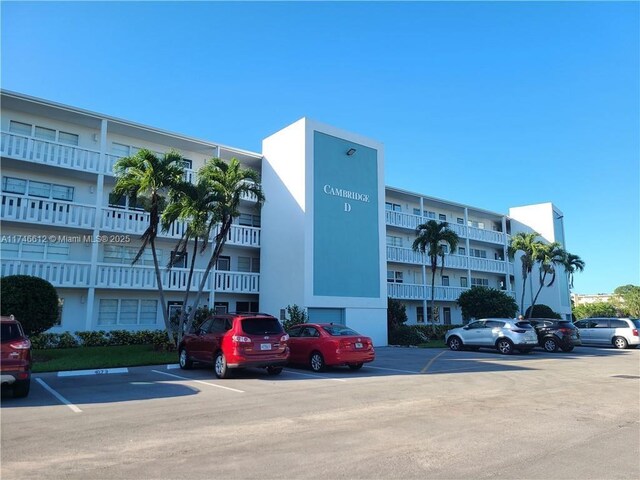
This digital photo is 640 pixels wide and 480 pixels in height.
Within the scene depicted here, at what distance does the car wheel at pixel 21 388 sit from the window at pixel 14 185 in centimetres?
1385

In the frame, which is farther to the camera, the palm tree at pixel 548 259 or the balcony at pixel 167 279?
the palm tree at pixel 548 259

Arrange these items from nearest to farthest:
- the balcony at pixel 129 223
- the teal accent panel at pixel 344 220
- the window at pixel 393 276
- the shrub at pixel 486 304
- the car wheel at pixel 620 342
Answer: the balcony at pixel 129 223
the teal accent panel at pixel 344 220
the car wheel at pixel 620 342
the shrub at pixel 486 304
the window at pixel 393 276

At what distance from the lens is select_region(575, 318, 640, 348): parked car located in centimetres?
2748

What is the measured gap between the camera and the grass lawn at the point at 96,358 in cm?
1462

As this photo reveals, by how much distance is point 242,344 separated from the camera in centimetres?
1271

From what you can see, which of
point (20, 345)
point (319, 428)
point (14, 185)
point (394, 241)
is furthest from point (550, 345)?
point (14, 185)

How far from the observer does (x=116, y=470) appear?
5.35m

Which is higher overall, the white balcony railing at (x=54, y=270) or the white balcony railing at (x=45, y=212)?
the white balcony railing at (x=45, y=212)

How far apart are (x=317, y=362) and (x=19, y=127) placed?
664 inches

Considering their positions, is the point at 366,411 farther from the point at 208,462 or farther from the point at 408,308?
the point at 408,308

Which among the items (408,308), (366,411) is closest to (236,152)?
(408,308)

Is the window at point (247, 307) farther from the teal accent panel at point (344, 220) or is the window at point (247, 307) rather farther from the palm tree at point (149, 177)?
the palm tree at point (149, 177)

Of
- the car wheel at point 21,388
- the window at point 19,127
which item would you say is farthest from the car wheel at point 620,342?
the window at point 19,127

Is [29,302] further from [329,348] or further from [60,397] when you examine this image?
[329,348]
